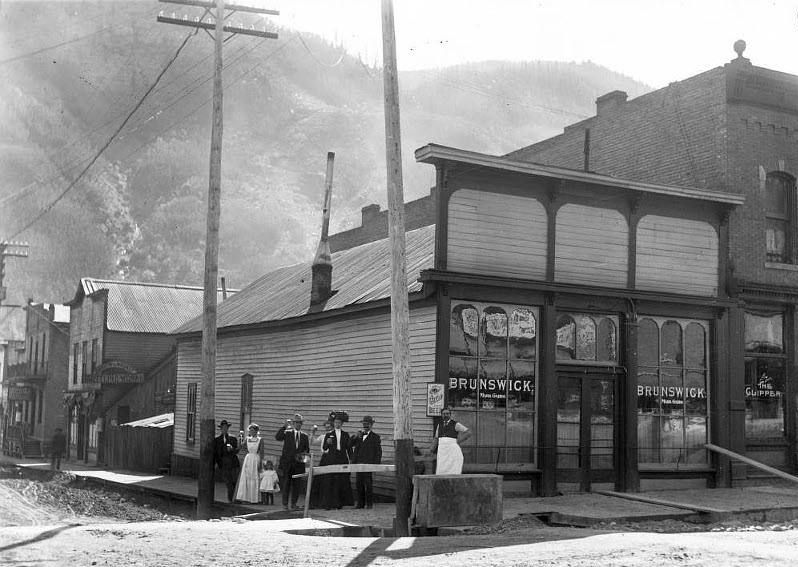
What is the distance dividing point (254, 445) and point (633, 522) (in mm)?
8183

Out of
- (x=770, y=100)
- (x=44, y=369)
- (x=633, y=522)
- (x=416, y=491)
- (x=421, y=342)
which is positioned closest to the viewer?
(x=416, y=491)

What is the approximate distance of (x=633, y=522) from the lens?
15.5m

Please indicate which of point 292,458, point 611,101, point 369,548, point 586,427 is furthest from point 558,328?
point 611,101

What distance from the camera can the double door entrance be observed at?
64.3 ft

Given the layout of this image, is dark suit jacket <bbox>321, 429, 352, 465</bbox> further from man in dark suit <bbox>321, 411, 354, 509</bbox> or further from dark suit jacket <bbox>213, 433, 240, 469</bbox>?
dark suit jacket <bbox>213, 433, 240, 469</bbox>

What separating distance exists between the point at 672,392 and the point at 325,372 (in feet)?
24.8

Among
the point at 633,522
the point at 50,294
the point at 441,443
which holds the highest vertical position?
the point at 50,294

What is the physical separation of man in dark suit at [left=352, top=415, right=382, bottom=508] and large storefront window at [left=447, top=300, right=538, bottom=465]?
1.54 metres

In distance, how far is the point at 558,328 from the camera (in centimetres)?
1977

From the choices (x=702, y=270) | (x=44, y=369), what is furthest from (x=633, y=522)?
(x=44, y=369)

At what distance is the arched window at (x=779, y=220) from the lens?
23188mm

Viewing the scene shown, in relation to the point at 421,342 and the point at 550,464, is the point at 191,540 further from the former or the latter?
the point at 550,464

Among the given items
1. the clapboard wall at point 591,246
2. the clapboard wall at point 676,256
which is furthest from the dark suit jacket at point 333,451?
the clapboard wall at point 676,256

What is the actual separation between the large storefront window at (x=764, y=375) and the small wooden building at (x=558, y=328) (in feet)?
3.44
